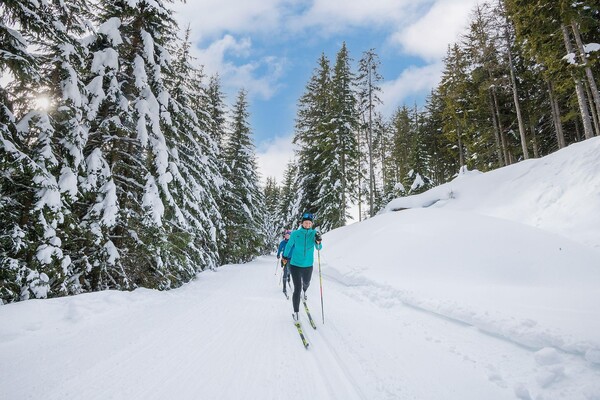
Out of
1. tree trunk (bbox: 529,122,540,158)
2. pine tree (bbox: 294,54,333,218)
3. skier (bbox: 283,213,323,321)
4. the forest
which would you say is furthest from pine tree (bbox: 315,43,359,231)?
skier (bbox: 283,213,323,321)

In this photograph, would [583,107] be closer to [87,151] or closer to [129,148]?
[129,148]

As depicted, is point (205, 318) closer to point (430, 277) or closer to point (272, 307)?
point (272, 307)

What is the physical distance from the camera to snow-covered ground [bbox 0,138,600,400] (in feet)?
11.6

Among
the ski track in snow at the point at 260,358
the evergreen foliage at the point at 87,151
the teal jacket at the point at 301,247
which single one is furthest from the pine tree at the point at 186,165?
the teal jacket at the point at 301,247

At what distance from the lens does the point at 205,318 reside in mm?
6551

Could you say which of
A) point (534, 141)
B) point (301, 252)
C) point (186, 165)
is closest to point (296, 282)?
point (301, 252)

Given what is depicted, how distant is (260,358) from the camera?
14.3 feet

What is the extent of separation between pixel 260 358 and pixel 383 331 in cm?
258

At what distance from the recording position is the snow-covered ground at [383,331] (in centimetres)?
353

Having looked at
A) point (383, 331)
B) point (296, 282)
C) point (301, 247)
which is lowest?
point (383, 331)

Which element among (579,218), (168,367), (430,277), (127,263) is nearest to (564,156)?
(579,218)

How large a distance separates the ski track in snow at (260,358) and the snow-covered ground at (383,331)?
0.07 feet

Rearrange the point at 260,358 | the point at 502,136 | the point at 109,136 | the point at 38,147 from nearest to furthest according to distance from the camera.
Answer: the point at 260,358 → the point at 38,147 → the point at 109,136 → the point at 502,136

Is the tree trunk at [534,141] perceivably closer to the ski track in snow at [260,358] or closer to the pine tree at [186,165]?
the ski track in snow at [260,358]
